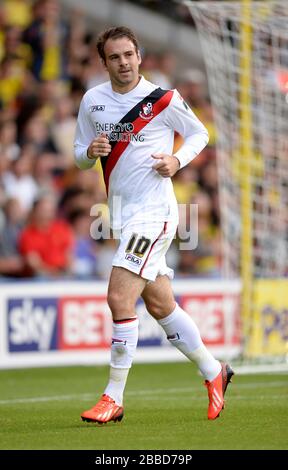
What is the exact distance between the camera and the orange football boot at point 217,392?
8.06 m

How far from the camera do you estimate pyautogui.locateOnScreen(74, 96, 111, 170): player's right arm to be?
7.80 m

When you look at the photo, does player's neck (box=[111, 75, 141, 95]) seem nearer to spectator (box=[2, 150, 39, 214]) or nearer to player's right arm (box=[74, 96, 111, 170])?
player's right arm (box=[74, 96, 111, 170])

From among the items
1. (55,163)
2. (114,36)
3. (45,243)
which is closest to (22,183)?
(55,163)

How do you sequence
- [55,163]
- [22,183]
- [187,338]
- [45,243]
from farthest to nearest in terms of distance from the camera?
[55,163] → [22,183] → [45,243] → [187,338]

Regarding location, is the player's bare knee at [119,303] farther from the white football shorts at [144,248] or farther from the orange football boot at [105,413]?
the orange football boot at [105,413]

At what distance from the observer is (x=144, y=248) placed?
7801mm

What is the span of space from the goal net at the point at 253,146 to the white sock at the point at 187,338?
4.56 m

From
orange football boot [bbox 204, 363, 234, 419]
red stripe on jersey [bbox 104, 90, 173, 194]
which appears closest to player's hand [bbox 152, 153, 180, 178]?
red stripe on jersey [bbox 104, 90, 173, 194]

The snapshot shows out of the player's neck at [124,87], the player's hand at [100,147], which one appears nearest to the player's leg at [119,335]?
the player's hand at [100,147]

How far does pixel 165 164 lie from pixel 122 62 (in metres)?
0.72

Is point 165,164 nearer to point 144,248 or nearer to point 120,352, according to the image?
point 144,248

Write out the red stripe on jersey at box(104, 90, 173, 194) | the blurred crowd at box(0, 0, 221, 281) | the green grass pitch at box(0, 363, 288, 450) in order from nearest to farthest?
1. the green grass pitch at box(0, 363, 288, 450)
2. the red stripe on jersey at box(104, 90, 173, 194)
3. the blurred crowd at box(0, 0, 221, 281)

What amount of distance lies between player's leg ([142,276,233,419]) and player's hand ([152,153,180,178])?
2.38 ft

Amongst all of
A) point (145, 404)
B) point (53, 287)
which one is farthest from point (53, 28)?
point (145, 404)
